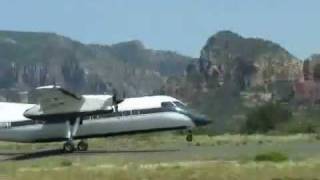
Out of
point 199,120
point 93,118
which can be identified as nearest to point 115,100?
point 93,118

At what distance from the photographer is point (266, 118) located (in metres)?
101

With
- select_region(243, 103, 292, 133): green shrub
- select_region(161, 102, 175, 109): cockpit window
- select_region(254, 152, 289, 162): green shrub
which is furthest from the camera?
select_region(243, 103, 292, 133): green shrub

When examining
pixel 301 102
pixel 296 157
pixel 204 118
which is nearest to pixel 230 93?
pixel 301 102

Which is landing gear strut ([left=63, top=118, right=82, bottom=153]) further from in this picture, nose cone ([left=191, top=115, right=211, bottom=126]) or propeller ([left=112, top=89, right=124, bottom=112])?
nose cone ([left=191, top=115, right=211, bottom=126])

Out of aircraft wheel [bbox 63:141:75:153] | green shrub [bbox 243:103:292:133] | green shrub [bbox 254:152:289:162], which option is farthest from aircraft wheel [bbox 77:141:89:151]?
green shrub [bbox 243:103:292:133]

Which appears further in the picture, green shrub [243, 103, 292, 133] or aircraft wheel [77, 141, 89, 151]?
green shrub [243, 103, 292, 133]

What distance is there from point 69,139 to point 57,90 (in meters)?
3.64

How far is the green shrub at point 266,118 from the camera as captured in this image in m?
96.9

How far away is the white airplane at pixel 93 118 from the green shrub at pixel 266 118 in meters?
45.8

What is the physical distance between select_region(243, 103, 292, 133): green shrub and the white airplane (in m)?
45.8

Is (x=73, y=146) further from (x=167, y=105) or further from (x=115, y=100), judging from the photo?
(x=167, y=105)

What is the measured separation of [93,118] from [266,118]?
179ft

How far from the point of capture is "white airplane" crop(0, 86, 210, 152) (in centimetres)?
4869

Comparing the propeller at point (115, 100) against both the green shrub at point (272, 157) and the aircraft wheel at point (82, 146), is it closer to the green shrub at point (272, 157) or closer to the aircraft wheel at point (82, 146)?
the aircraft wheel at point (82, 146)
